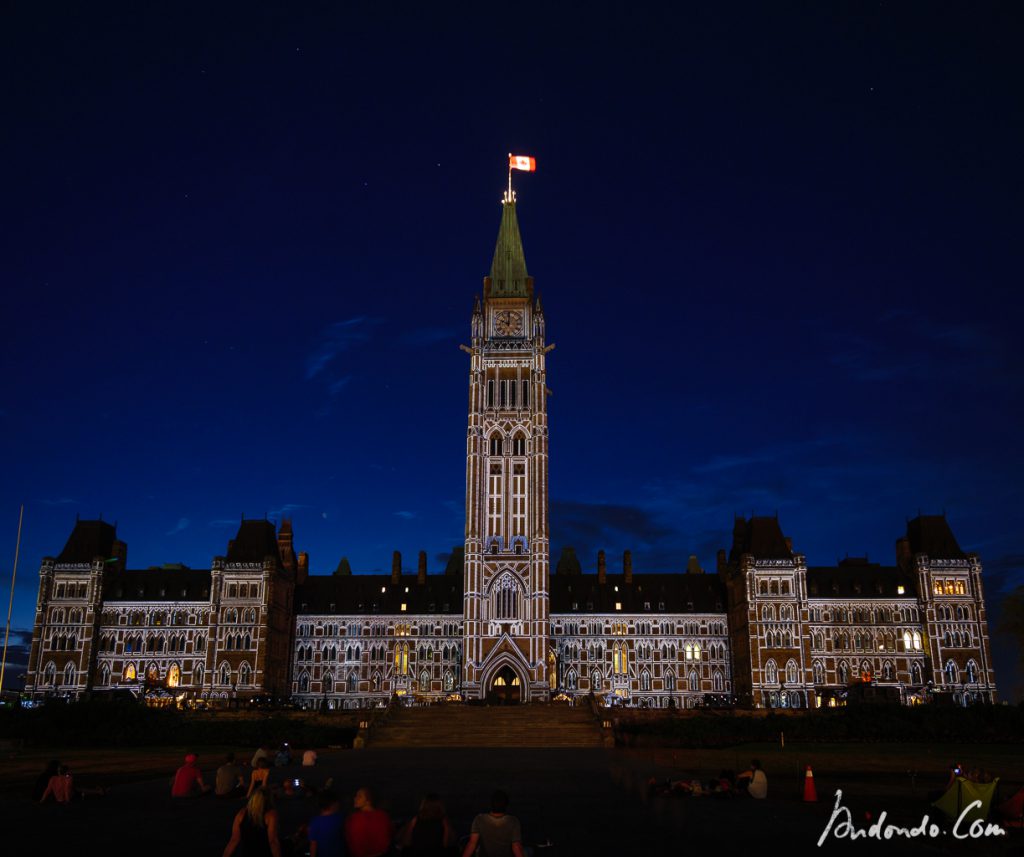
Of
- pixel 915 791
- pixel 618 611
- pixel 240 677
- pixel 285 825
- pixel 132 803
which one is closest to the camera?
pixel 285 825

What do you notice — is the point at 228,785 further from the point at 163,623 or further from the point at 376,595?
the point at 376,595

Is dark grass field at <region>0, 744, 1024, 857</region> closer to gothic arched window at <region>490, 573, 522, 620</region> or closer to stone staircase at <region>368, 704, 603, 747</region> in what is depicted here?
stone staircase at <region>368, 704, 603, 747</region>

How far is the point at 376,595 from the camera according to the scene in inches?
5162

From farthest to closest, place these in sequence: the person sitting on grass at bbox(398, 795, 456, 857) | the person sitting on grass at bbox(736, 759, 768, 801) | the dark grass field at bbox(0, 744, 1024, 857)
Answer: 1. the person sitting on grass at bbox(736, 759, 768, 801)
2. the dark grass field at bbox(0, 744, 1024, 857)
3. the person sitting on grass at bbox(398, 795, 456, 857)

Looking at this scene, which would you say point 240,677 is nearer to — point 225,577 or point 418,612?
point 225,577

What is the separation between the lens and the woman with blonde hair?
15656 millimetres

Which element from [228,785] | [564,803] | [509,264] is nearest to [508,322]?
[509,264]

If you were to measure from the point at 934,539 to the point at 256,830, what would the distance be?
11925cm

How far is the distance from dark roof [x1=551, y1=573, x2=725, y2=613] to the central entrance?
19.7 m

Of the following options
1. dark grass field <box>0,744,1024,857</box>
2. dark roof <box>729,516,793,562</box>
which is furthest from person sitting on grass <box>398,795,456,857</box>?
dark roof <box>729,516,793,562</box>

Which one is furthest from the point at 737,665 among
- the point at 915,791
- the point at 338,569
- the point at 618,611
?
the point at 915,791

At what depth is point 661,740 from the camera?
62.7m

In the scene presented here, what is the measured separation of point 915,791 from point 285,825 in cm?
2069

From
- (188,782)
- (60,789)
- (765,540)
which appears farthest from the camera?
(765,540)
